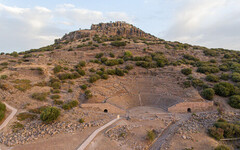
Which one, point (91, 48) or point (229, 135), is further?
point (91, 48)

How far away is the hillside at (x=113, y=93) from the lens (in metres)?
11.5

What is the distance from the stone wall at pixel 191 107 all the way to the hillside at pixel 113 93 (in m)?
0.12

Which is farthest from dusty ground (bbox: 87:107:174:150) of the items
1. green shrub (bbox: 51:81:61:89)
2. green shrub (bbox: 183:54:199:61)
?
green shrub (bbox: 183:54:199:61)

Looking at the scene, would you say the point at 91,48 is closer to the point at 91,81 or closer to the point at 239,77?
the point at 91,81

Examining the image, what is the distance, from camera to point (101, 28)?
52312 millimetres

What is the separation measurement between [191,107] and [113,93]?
1151cm

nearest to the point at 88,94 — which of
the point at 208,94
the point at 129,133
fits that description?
the point at 129,133

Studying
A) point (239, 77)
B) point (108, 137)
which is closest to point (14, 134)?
point (108, 137)

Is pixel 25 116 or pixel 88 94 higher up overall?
pixel 88 94

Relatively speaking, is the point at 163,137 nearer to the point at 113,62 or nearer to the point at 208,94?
the point at 208,94

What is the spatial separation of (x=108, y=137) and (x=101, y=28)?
49.6 m

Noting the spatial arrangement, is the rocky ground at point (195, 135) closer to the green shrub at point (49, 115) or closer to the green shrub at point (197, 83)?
the green shrub at point (197, 83)

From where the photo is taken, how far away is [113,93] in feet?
66.8

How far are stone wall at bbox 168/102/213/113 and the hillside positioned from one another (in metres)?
0.12
